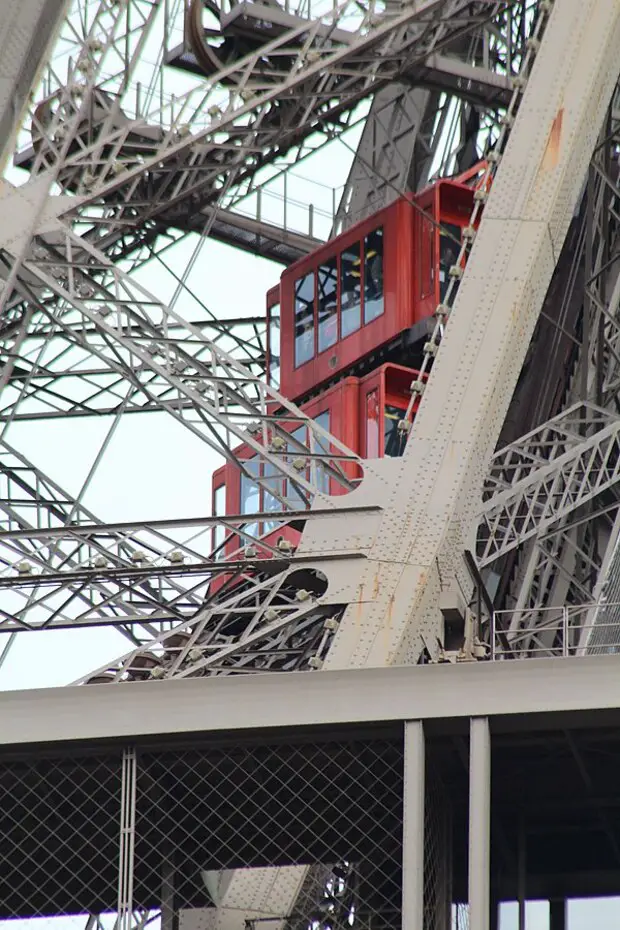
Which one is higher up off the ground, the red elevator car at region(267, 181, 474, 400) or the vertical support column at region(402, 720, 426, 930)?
the red elevator car at region(267, 181, 474, 400)

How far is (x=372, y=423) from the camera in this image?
3609 centimetres

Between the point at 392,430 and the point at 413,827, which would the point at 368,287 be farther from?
the point at 413,827

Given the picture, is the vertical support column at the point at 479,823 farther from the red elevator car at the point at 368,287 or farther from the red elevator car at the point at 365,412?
the red elevator car at the point at 368,287

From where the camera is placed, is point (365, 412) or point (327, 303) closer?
point (365, 412)

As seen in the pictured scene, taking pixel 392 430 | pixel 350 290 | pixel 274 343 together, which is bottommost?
pixel 392 430

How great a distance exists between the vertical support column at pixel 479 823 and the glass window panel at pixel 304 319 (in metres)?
21.2

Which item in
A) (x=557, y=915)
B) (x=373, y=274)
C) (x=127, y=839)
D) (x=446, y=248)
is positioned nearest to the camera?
(x=127, y=839)

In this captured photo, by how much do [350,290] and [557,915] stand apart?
19.4 metres

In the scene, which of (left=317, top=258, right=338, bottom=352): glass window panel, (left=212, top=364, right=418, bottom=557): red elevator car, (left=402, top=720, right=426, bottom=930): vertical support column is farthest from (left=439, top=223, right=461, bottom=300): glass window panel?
(left=402, top=720, right=426, bottom=930): vertical support column

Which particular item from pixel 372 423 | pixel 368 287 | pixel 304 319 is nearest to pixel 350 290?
pixel 368 287

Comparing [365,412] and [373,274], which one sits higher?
[373,274]

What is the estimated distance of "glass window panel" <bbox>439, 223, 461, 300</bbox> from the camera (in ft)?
122

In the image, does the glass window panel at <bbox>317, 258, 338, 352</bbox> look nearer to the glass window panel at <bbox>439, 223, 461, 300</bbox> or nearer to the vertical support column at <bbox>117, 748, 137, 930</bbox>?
the glass window panel at <bbox>439, 223, 461, 300</bbox>

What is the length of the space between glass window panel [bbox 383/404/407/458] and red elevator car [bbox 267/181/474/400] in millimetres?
1360
